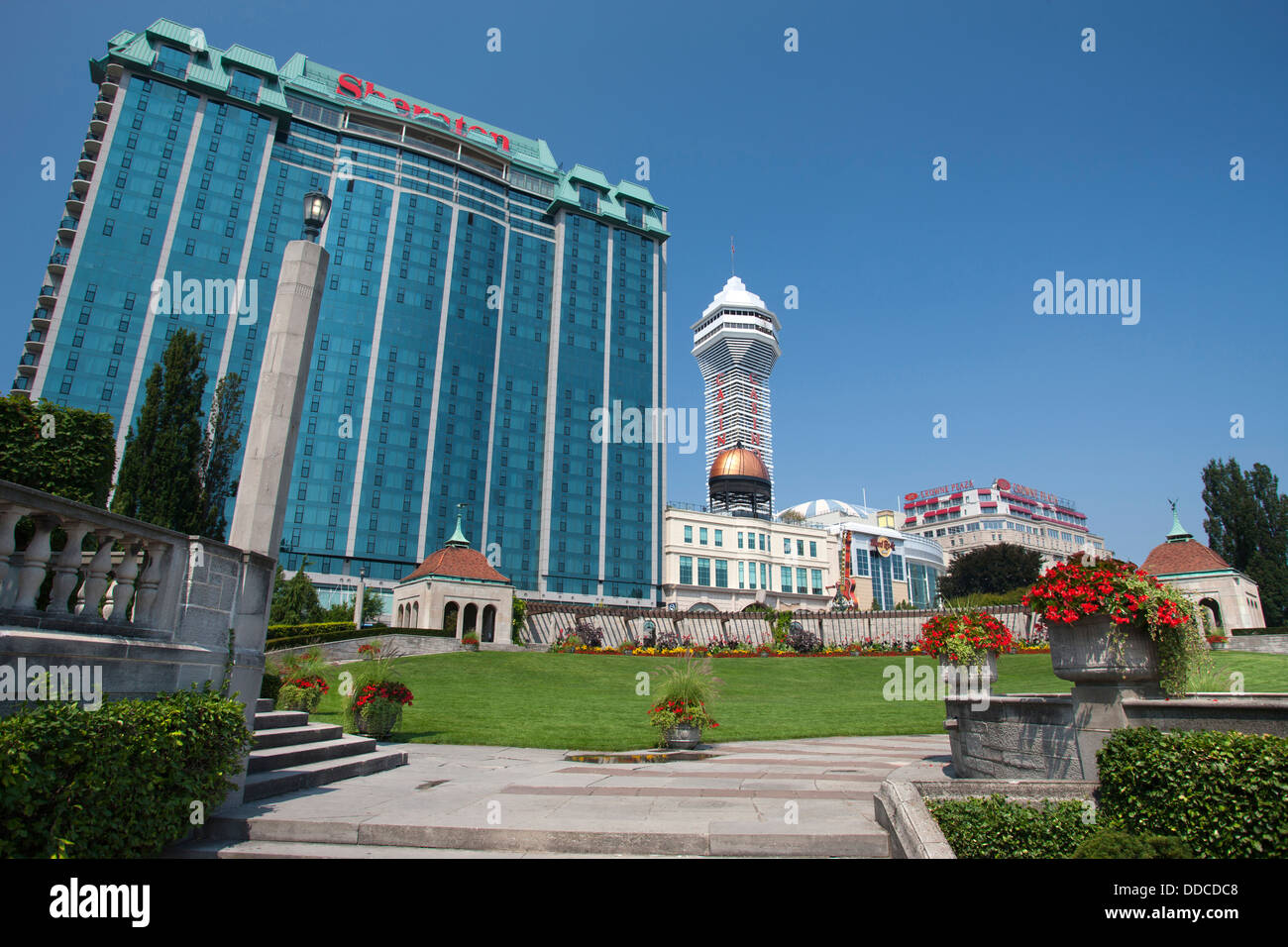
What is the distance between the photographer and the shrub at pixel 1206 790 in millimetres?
4680

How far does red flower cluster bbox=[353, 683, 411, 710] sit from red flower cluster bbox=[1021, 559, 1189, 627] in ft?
36.8

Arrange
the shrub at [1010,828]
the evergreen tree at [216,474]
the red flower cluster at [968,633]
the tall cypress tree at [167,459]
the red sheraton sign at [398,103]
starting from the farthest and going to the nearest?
the red sheraton sign at [398,103] → the evergreen tree at [216,474] → the tall cypress tree at [167,459] → the red flower cluster at [968,633] → the shrub at [1010,828]

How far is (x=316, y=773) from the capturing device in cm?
834

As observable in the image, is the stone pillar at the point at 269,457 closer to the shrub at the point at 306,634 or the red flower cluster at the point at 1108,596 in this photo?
the red flower cluster at the point at 1108,596

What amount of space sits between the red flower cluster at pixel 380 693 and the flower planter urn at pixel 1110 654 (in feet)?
36.9

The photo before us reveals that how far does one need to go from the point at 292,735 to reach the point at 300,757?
942mm

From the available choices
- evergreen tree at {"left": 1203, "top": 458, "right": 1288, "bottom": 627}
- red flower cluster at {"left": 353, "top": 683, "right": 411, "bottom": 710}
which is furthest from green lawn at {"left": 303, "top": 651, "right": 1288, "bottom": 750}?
evergreen tree at {"left": 1203, "top": 458, "right": 1288, "bottom": 627}

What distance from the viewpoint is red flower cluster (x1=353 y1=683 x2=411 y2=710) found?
42.8ft
